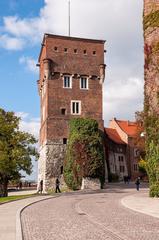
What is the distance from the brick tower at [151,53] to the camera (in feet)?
99.2

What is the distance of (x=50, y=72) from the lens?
174 ft

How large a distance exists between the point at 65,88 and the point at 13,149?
50.2 ft

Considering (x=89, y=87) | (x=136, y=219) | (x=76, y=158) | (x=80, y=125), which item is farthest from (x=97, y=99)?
(x=136, y=219)

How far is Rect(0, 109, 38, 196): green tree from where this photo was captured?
130 feet

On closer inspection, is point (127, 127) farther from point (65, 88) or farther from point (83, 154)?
point (83, 154)

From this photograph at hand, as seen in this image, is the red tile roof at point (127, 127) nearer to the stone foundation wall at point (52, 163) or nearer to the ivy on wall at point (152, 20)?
the stone foundation wall at point (52, 163)

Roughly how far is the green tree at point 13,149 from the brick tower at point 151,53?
15.2 metres

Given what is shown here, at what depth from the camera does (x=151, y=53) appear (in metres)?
31.0

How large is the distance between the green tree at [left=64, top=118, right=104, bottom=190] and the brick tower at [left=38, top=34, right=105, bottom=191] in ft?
9.94

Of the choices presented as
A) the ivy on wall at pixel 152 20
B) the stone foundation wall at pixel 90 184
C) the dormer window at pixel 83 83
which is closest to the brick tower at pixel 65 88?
the dormer window at pixel 83 83

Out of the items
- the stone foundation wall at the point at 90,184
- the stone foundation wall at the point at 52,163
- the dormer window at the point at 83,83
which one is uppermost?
the dormer window at the point at 83,83

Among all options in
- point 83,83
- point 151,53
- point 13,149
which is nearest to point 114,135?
point 83,83

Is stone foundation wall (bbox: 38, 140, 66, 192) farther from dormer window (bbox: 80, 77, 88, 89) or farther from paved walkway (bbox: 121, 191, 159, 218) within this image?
paved walkway (bbox: 121, 191, 159, 218)

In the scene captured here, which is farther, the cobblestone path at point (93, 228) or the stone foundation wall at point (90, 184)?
the stone foundation wall at point (90, 184)
